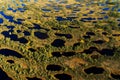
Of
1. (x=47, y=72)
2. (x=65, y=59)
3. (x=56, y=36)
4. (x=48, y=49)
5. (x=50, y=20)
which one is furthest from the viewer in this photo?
(x=50, y=20)

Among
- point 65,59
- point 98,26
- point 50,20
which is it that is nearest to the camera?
point 65,59

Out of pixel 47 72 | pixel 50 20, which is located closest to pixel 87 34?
pixel 50 20

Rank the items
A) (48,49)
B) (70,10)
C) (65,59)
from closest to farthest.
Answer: (65,59)
(48,49)
(70,10)

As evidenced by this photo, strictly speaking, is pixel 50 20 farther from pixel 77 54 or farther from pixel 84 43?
pixel 77 54

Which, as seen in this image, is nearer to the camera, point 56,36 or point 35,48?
point 35,48

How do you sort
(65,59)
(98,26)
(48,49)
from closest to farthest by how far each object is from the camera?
1. (65,59)
2. (48,49)
3. (98,26)

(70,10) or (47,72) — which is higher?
(70,10)

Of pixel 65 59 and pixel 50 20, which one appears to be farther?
pixel 50 20

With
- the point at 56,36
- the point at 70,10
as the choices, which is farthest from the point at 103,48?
the point at 70,10

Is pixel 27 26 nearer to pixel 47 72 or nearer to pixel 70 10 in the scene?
pixel 70 10
